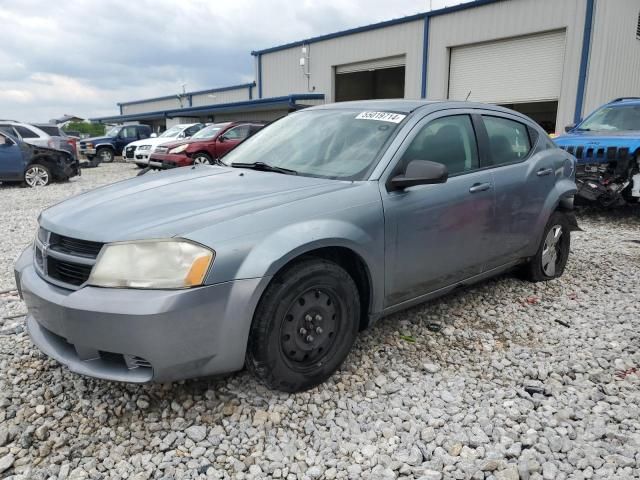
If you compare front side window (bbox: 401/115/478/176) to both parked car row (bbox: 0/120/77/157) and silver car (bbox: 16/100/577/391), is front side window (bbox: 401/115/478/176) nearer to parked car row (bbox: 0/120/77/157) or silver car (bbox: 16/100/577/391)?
silver car (bbox: 16/100/577/391)

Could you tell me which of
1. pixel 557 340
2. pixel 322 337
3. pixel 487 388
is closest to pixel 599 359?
pixel 557 340

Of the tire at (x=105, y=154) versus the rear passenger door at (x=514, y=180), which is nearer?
the rear passenger door at (x=514, y=180)

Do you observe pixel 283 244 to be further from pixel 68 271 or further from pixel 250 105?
pixel 250 105

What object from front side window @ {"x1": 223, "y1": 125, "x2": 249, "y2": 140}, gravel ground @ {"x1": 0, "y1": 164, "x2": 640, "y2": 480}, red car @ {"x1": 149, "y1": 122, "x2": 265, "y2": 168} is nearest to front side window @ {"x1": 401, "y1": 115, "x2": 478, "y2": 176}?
gravel ground @ {"x1": 0, "y1": 164, "x2": 640, "y2": 480}

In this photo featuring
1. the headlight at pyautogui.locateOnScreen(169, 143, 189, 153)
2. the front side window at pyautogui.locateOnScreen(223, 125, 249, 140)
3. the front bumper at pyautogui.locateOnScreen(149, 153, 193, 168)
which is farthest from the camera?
the front side window at pyautogui.locateOnScreen(223, 125, 249, 140)

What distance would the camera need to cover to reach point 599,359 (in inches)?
126

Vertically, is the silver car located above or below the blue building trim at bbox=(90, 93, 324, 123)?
below

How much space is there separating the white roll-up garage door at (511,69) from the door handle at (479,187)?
13000mm

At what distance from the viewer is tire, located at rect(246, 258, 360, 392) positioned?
2.43 metres

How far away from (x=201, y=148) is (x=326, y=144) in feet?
35.2

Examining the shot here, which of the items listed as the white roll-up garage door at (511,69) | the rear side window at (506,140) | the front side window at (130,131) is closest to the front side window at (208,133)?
the white roll-up garage door at (511,69)

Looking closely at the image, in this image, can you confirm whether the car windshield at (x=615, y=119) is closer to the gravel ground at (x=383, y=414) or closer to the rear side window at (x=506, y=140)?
the rear side window at (x=506, y=140)

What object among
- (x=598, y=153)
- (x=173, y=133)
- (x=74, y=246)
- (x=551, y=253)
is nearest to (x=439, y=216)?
(x=551, y=253)

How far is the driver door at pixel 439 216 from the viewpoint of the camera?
116 inches
